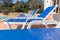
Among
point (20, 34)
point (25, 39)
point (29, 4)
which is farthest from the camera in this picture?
point (29, 4)

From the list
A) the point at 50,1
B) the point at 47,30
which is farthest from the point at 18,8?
the point at 47,30

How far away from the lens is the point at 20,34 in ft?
4.59

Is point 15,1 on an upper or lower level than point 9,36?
lower

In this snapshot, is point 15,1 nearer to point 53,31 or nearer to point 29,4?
point 29,4

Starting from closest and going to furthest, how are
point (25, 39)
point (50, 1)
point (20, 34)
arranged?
point (25, 39)
point (20, 34)
point (50, 1)

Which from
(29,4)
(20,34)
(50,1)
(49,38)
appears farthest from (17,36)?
(29,4)

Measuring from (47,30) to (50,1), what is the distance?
49.5 feet

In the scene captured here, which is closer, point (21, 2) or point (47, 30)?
point (47, 30)

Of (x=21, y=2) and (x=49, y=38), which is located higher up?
(x=49, y=38)

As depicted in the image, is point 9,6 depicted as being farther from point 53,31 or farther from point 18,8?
point 53,31

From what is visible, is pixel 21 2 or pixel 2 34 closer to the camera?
pixel 2 34

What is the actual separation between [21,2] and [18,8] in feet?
5.97

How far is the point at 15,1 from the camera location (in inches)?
762

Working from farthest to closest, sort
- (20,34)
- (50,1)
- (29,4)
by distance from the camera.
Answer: (29,4), (50,1), (20,34)
